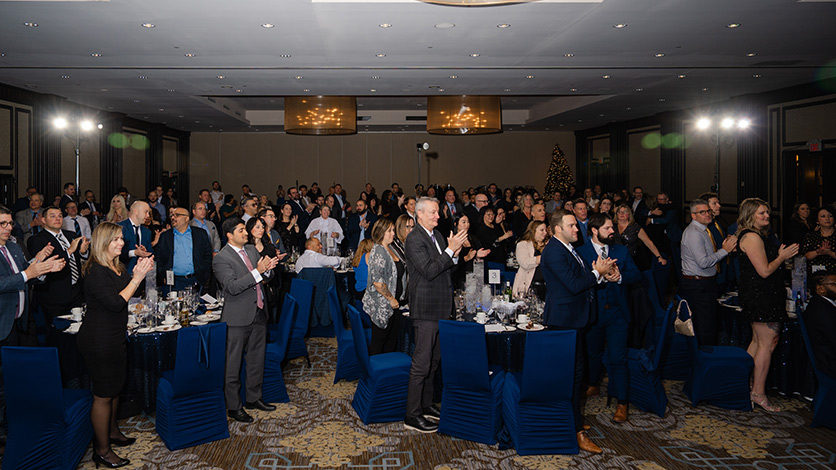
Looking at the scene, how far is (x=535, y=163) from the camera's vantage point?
72.0 ft

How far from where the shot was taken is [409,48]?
323 inches

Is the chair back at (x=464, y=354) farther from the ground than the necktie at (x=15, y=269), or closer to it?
closer to it

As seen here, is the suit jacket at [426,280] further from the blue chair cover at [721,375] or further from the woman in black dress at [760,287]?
the woman in black dress at [760,287]

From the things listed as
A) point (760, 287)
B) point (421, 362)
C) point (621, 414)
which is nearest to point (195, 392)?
point (421, 362)

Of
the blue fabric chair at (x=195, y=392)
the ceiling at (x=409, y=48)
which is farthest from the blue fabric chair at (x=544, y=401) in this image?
the ceiling at (x=409, y=48)

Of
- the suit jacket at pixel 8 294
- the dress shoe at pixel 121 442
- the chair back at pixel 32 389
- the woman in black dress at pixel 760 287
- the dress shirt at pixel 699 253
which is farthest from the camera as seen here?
the dress shirt at pixel 699 253

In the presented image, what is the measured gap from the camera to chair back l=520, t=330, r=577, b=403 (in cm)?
387

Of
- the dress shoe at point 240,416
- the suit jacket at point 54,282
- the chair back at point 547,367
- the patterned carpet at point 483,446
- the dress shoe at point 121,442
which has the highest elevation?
the suit jacket at point 54,282

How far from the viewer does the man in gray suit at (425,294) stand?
13.7 feet

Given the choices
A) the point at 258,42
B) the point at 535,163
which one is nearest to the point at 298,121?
the point at 258,42

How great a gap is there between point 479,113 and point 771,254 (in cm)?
771

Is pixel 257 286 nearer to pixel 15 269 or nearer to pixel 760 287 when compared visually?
pixel 15 269

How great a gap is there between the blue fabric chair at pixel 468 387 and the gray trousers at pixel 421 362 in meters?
0.12

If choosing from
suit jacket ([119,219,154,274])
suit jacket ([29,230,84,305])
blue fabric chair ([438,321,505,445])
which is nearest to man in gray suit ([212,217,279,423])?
blue fabric chair ([438,321,505,445])
